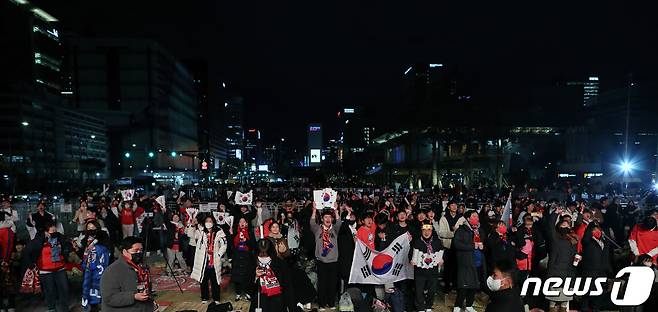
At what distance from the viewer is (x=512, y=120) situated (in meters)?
71.5

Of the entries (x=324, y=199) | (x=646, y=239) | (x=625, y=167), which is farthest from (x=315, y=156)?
(x=646, y=239)

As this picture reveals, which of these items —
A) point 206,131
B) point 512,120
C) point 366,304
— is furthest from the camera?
point 206,131

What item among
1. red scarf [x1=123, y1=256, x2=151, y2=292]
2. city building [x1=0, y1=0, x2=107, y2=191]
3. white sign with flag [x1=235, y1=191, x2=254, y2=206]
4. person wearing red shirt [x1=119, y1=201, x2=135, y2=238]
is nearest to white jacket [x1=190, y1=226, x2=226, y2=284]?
red scarf [x1=123, y1=256, x2=151, y2=292]

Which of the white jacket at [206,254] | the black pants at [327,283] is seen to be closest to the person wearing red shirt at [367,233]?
the black pants at [327,283]

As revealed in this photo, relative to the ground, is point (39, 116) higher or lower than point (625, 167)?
higher

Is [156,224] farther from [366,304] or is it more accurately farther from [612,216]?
[612,216]

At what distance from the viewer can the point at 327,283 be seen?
Answer: 903 centimetres

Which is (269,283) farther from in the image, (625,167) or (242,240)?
(625,167)

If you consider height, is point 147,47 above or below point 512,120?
above

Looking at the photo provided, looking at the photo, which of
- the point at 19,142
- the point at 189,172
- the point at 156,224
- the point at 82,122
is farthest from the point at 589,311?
the point at 189,172

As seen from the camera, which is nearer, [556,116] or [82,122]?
[556,116]

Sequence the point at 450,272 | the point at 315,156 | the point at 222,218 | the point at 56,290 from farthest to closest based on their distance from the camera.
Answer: the point at 315,156 → the point at 222,218 → the point at 450,272 → the point at 56,290

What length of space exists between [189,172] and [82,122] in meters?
31.6

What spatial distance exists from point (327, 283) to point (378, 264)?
1394mm
